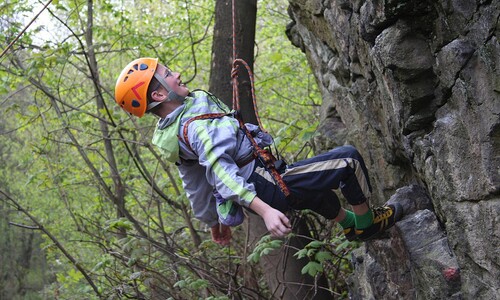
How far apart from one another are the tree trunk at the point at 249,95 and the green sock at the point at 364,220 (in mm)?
2009

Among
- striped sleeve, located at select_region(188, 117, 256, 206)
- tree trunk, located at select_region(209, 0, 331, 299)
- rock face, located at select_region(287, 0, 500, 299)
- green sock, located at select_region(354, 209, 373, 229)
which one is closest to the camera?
rock face, located at select_region(287, 0, 500, 299)

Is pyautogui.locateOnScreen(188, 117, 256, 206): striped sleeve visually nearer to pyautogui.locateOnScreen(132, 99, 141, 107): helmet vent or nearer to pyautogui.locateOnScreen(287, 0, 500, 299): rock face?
pyautogui.locateOnScreen(132, 99, 141, 107): helmet vent

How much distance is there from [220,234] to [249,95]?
2149 mm

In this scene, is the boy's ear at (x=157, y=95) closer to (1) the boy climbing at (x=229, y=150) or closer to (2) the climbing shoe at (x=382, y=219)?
(1) the boy climbing at (x=229, y=150)

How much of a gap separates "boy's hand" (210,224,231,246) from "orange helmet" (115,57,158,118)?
3.36 feet

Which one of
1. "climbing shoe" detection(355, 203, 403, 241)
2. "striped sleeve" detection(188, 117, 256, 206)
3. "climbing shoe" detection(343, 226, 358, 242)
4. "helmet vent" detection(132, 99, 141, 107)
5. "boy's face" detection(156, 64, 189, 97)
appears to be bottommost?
"climbing shoe" detection(343, 226, 358, 242)

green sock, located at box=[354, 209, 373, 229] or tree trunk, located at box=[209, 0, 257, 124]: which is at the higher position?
tree trunk, located at box=[209, 0, 257, 124]

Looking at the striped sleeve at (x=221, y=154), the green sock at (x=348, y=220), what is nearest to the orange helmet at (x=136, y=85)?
the striped sleeve at (x=221, y=154)

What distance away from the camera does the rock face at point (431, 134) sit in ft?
11.4

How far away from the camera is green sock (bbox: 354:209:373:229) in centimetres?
436

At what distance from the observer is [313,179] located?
413cm

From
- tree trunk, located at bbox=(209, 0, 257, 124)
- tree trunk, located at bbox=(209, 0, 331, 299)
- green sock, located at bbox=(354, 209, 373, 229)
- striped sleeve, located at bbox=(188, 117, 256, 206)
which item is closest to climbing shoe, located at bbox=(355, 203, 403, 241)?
green sock, located at bbox=(354, 209, 373, 229)

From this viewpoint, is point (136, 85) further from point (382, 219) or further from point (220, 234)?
point (382, 219)

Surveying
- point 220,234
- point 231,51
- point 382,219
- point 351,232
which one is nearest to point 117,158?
point 231,51
